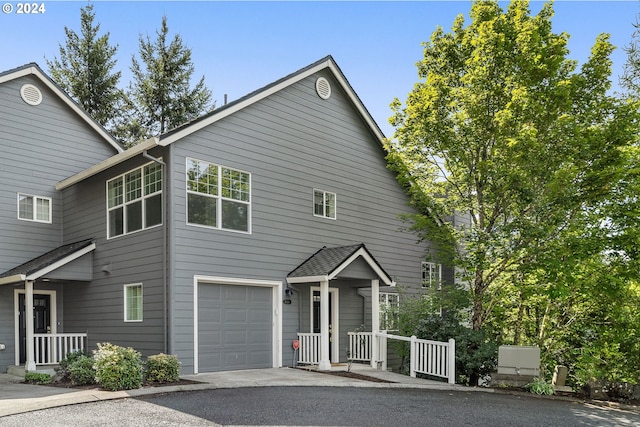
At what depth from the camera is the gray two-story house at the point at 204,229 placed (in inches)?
494

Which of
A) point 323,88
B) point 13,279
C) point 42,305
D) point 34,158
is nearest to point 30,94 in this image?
point 34,158

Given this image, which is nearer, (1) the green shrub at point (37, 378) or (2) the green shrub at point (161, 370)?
(2) the green shrub at point (161, 370)

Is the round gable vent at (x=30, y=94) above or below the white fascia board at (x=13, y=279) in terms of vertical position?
above

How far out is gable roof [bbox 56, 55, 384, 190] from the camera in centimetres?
1225

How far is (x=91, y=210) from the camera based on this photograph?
591 inches

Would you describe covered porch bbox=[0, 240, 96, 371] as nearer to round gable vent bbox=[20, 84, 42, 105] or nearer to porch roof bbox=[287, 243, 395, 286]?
round gable vent bbox=[20, 84, 42, 105]

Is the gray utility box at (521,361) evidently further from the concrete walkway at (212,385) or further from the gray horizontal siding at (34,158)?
the gray horizontal siding at (34,158)

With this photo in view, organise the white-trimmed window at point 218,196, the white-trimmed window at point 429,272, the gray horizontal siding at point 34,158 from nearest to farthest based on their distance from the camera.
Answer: the white-trimmed window at point 218,196
the gray horizontal siding at point 34,158
the white-trimmed window at point 429,272

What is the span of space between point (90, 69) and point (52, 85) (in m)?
14.3

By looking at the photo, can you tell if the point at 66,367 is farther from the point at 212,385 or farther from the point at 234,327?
the point at 234,327

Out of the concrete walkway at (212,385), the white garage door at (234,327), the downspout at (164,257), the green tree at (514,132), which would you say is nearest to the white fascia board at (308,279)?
the white garage door at (234,327)

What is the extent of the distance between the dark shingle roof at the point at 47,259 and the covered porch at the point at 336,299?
5497 millimetres

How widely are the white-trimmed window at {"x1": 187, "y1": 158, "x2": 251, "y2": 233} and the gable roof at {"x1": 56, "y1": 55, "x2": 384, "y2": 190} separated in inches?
30.8

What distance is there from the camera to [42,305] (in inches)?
615
